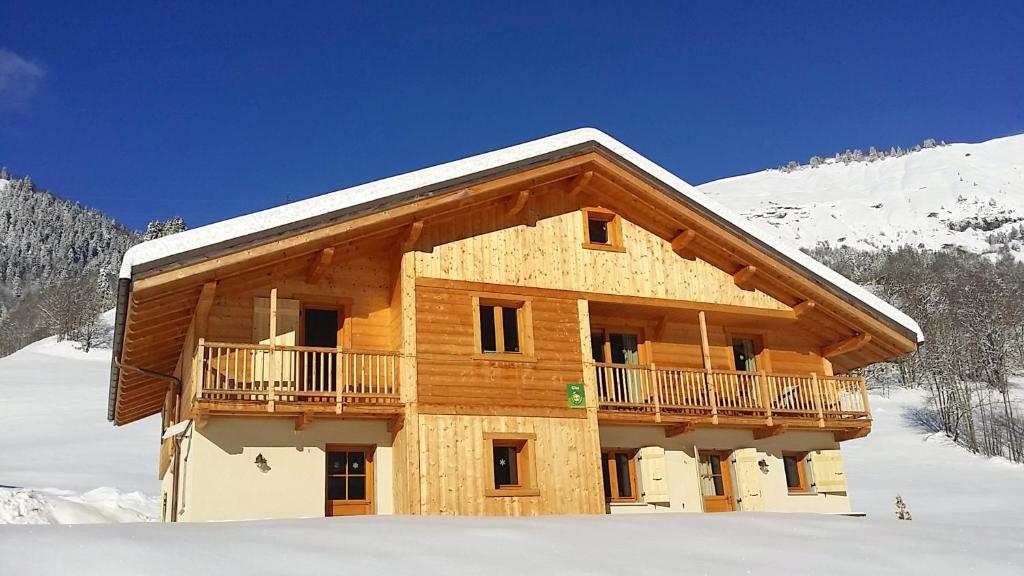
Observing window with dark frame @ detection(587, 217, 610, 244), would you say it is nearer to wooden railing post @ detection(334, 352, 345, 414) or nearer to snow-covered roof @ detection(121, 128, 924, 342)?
snow-covered roof @ detection(121, 128, 924, 342)

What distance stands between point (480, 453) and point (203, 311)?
17.3 ft

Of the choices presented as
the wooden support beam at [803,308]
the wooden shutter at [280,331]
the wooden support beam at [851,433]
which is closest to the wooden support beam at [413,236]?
the wooden shutter at [280,331]

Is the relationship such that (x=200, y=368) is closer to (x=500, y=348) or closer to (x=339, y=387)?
(x=339, y=387)

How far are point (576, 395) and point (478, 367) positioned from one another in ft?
6.48

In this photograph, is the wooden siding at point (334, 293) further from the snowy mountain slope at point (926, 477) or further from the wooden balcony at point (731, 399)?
the snowy mountain slope at point (926, 477)

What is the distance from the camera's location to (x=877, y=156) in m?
194

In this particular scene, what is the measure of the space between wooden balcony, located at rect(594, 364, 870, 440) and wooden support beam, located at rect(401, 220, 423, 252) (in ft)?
14.5

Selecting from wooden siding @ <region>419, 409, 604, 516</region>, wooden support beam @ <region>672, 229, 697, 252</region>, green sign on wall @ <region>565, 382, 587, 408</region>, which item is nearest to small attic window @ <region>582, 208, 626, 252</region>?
wooden support beam @ <region>672, 229, 697, 252</region>

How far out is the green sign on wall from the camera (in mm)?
16953

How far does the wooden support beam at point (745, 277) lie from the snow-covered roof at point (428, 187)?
26.9 inches

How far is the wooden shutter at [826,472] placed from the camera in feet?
65.0

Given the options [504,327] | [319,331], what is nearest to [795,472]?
[504,327]

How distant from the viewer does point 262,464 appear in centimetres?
1516

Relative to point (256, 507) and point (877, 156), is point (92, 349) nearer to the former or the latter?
point (256, 507)
